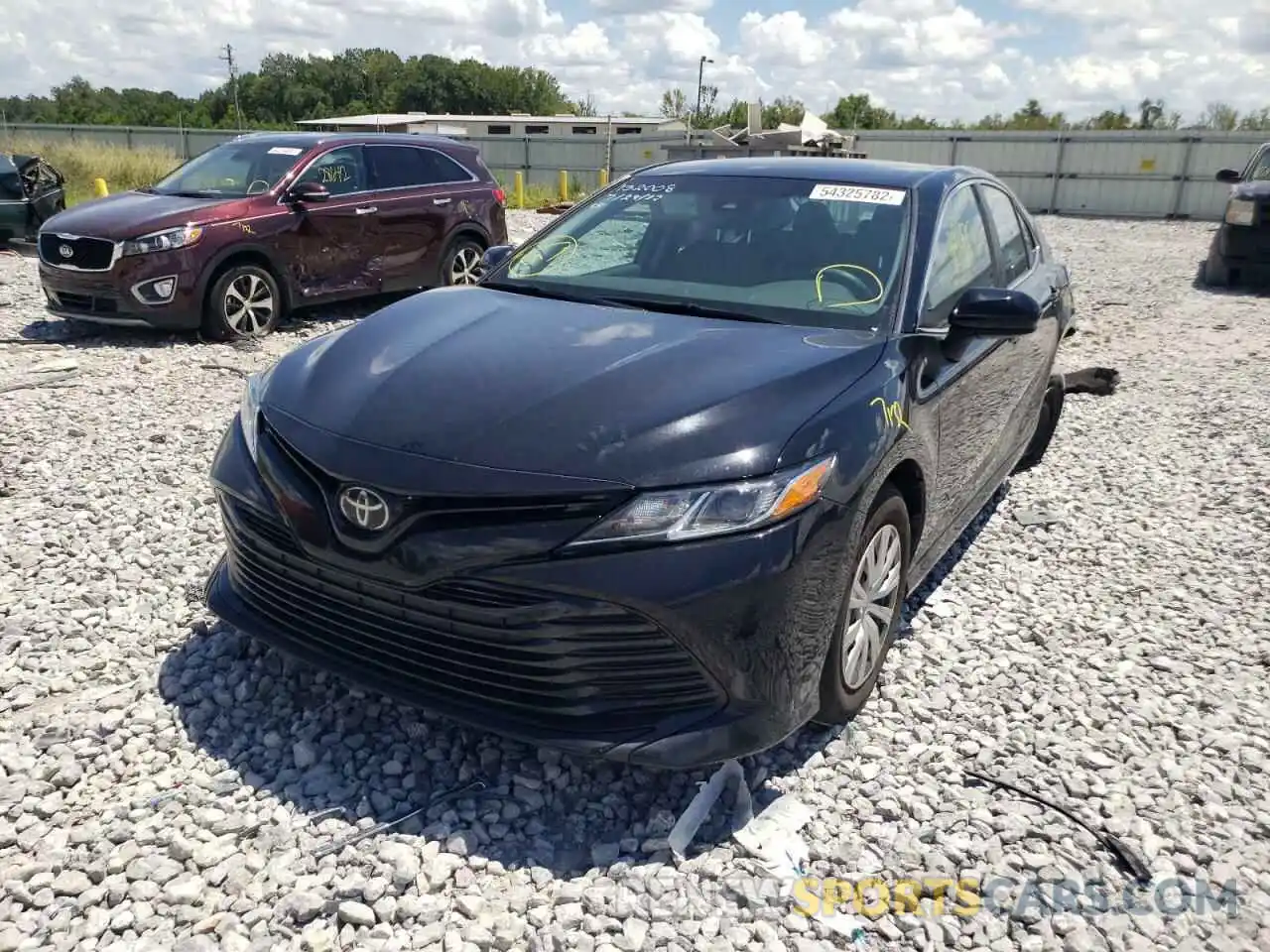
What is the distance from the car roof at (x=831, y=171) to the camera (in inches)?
152

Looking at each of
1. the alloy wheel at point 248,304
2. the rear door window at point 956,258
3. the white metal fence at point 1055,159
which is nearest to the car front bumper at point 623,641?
the rear door window at point 956,258

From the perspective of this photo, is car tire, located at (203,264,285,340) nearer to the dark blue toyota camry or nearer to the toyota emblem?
the dark blue toyota camry

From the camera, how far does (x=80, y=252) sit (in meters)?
7.69

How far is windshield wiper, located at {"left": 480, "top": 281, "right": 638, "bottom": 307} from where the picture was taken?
11.6ft

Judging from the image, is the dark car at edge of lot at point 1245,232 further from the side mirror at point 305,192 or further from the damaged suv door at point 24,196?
the damaged suv door at point 24,196

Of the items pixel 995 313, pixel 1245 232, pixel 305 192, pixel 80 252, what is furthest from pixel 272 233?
pixel 1245 232

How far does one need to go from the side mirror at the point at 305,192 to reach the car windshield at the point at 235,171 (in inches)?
9.1

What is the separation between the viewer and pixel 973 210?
415cm

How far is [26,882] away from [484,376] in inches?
67.1

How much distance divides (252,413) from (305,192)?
5.95 m

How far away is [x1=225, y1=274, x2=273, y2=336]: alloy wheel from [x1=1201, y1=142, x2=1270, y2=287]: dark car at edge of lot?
1093cm

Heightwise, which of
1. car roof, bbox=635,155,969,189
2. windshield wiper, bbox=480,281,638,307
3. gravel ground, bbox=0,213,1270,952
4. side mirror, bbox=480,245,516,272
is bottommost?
gravel ground, bbox=0,213,1270,952

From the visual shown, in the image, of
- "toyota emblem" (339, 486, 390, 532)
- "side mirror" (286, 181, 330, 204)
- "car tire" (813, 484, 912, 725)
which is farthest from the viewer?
"side mirror" (286, 181, 330, 204)

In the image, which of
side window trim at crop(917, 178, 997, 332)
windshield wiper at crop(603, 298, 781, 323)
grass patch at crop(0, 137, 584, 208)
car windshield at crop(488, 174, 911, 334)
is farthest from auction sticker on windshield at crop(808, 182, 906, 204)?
grass patch at crop(0, 137, 584, 208)
